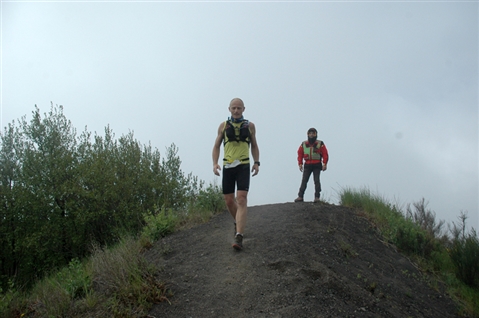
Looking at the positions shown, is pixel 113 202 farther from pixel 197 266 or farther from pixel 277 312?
pixel 277 312

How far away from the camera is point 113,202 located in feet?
61.3

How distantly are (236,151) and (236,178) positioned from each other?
1.24 ft

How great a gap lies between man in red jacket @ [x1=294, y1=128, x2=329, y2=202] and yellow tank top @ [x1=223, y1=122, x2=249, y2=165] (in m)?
4.32

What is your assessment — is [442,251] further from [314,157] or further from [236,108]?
[236,108]

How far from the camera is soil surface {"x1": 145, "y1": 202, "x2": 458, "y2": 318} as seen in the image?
4168mm

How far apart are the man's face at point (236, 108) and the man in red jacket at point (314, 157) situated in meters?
4.34

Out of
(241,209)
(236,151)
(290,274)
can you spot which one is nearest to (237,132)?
(236,151)

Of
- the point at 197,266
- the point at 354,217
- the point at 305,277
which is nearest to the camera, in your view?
the point at 305,277

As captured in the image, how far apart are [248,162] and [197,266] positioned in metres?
1.56

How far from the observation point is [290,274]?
466cm

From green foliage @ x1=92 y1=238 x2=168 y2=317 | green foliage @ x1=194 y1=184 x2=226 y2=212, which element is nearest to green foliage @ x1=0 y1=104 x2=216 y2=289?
green foliage @ x1=194 y1=184 x2=226 y2=212

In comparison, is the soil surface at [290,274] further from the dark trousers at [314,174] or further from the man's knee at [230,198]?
the dark trousers at [314,174]

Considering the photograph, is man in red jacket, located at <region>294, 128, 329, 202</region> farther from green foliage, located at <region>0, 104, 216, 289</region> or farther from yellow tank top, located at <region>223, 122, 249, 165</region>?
green foliage, located at <region>0, 104, 216, 289</region>

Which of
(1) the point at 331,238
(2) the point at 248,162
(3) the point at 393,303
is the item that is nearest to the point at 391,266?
(1) the point at 331,238
